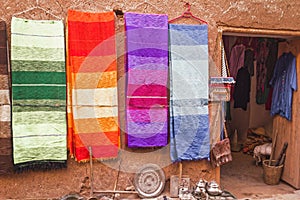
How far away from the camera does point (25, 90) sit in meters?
3.16

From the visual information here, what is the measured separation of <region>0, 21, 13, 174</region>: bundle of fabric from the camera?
10.2ft

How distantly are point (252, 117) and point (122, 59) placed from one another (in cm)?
409

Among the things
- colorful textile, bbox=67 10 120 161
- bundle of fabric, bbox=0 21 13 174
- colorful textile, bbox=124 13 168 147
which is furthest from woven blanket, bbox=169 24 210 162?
bundle of fabric, bbox=0 21 13 174

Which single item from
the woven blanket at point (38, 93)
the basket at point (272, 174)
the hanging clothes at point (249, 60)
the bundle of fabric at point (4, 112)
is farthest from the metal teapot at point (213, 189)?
the hanging clothes at point (249, 60)

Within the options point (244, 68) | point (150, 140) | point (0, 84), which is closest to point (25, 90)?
point (0, 84)

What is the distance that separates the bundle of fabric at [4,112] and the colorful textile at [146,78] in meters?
1.27

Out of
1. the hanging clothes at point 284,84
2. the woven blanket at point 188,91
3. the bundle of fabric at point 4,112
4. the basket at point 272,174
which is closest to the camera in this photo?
the bundle of fabric at point 4,112

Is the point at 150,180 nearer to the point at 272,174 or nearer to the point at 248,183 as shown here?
the point at 248,183

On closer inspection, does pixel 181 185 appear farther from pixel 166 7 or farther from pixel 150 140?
pixel 166 7

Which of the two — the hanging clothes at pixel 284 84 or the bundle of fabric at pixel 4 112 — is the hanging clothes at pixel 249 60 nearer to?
the hanging clothes at pixel 284 84

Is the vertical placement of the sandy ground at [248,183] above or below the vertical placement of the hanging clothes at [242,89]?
below

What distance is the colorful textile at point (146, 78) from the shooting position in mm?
3393

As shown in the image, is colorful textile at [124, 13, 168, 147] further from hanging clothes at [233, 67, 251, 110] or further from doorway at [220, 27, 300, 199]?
hanging clothes at [233, 67, 251, 110]

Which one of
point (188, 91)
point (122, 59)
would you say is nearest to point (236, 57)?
point (188, 91)
